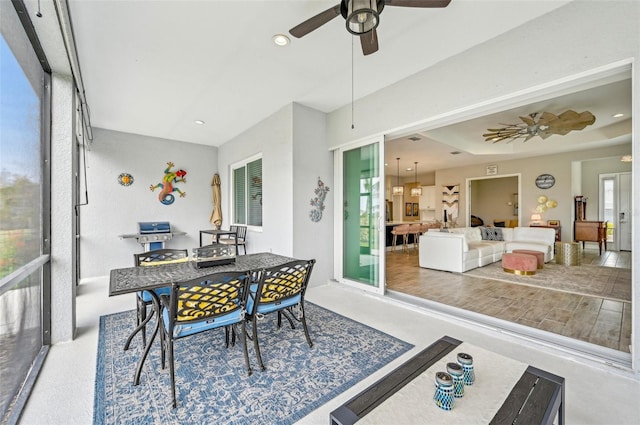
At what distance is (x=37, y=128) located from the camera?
2.28 metres

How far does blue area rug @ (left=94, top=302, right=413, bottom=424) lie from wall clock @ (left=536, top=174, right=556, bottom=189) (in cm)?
804

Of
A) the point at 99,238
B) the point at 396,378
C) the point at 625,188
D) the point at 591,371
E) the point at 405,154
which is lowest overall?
the point at 591,371

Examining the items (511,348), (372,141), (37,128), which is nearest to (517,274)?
(511,348)

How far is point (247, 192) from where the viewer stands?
18.4 ft

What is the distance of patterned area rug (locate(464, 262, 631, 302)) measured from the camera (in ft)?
12.5

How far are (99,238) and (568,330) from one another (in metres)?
7.11

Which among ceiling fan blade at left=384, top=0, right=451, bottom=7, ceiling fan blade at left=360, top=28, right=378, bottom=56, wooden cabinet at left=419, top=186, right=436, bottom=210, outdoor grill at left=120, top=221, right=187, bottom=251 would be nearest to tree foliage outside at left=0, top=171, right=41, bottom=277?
ceiling fan blade at left=360, top=28, right=378, bottom=56

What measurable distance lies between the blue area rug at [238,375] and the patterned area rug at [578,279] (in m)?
3.30

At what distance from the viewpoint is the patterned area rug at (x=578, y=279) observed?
12.5ft

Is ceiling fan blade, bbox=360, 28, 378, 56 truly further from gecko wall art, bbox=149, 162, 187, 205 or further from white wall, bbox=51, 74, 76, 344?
gecko wall art, bbox=149, 162, 187, 205

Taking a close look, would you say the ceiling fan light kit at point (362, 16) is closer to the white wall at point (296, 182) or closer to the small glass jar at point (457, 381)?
the small glass jar at point (457, 381)

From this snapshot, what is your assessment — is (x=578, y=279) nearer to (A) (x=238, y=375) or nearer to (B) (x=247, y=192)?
(A) (x=238, y=375)

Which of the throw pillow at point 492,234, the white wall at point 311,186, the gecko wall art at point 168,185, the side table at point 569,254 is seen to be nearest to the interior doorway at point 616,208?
the side table at point 569,254

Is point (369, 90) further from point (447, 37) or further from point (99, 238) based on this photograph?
point (99, 238)
